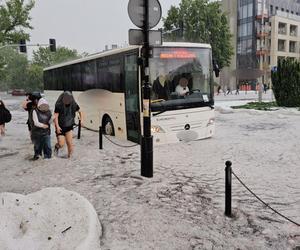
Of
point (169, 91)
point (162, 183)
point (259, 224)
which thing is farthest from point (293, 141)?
point (259, 224)

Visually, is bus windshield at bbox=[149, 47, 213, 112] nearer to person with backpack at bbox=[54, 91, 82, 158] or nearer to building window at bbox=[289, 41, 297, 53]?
person with backpack at bbox=[54, 91, 82, 158]

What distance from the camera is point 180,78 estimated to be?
31.8 ft

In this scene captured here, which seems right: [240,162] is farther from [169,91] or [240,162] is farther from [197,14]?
[197,14]

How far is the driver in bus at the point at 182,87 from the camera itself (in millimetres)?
9727

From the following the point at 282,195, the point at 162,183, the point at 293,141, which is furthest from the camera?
the point at 293,141

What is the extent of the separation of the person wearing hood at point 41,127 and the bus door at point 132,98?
268 cm

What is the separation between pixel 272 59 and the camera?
213ft

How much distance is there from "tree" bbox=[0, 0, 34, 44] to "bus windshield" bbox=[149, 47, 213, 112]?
33302 millimetres

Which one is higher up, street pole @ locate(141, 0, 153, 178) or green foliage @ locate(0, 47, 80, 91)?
green foliage @ locate(0, 47, 80, 91)

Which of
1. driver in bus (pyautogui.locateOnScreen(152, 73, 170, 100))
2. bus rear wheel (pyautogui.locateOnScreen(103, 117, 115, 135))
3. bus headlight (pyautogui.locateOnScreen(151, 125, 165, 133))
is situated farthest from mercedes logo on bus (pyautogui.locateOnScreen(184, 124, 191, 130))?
bus rear wheel (pyautogui.locateOnScreen(103, 117, 115, 135))

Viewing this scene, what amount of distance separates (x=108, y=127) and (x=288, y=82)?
44.0 feet

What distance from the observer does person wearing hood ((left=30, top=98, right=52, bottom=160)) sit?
799 centimetres

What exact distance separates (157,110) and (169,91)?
2.13 ft

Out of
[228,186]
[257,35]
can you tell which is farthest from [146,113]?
[257,35]
